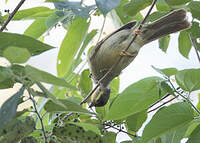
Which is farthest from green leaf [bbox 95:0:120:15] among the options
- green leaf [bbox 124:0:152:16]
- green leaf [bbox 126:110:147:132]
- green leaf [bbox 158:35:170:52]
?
green leaf [bbox 158:35:170:52]

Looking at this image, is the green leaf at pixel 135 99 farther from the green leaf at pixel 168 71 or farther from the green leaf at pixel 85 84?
the green leaf at pixel 85 84

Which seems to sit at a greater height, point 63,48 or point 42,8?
point 42,8

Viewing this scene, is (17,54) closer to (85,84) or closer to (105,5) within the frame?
(105,5)

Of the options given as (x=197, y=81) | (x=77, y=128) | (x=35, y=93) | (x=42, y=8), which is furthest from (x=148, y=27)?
(x=35, y=93)

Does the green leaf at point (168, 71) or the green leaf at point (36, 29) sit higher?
the green leaf at point (36, 29)

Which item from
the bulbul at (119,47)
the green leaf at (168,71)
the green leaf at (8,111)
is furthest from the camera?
the bulbul at (119,47)

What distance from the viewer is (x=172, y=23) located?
1913mm

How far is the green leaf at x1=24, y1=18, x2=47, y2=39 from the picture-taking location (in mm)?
1533

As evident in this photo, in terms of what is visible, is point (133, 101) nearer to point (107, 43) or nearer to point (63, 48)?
point (63, 48)

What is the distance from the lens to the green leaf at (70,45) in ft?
4.80

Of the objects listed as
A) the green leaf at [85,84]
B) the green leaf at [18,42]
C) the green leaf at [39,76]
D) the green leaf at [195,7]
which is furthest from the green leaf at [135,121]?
the green leaf at [39,76]

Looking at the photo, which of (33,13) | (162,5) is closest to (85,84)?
(33,13)

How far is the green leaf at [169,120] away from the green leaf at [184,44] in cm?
63

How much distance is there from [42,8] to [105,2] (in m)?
0.54
